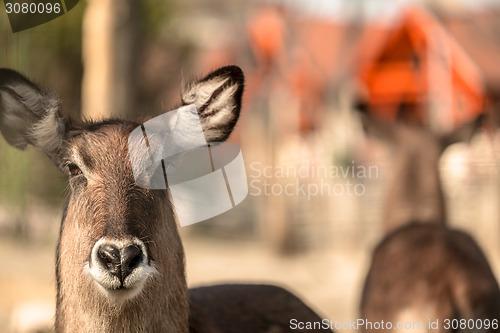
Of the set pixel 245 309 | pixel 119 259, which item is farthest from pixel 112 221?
pixel 245 309

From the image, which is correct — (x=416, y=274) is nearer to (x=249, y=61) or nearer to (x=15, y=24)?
(x=15, y=24)

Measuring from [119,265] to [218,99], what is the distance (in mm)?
1161

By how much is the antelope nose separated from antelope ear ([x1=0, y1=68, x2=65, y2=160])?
0.92 m

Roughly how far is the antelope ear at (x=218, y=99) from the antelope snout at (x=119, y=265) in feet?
2.96

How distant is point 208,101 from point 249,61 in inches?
527

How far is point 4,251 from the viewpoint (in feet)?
38.5

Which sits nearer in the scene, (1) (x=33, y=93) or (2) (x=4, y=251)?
(1) (x=33, y=93)

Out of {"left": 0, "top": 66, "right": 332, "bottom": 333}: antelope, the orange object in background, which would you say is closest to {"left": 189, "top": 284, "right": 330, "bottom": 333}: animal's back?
{"left": 0, "top": 66, "right": 332, "bottom": 333}: antelope

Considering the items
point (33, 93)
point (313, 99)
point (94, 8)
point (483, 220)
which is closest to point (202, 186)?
point (33, 93)

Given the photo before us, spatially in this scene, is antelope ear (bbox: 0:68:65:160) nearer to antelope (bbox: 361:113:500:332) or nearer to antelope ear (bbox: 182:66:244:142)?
antelope ear (bbox: 182:66:244:142)

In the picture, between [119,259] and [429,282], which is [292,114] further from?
[119,259]

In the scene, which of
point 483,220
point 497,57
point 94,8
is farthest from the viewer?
point 497,57

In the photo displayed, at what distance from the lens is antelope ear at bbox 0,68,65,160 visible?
12.3ft

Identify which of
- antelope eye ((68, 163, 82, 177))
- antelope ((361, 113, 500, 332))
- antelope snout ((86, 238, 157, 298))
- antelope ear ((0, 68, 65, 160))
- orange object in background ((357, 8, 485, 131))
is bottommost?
antelope ((361, 113, 500, 332))
